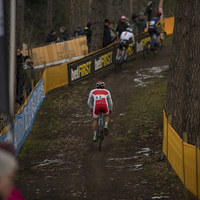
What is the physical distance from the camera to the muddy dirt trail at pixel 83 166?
965 cm

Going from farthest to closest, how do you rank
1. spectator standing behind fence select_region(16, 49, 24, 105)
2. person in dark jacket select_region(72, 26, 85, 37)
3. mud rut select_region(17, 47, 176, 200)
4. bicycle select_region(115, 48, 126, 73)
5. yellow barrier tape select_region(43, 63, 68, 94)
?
1. person in dark jacket select_region(72, 26, 85, 37)
2. bicycle select_region(115, 48, 126, 73)
3. yellow barrier tape select_region(43, 63, 68, 94)
4. spectator standing behind fence select_region(16, 49, 24, 105)
5. mud rut select_region(17, 47, 176, 200)

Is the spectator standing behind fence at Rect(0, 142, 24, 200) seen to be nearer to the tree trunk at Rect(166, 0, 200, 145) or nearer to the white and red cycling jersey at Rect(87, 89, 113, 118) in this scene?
the tree trunk at Rect(166, 0, 200, 145)

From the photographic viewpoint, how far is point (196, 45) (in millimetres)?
10664

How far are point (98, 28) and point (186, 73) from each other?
13750mm

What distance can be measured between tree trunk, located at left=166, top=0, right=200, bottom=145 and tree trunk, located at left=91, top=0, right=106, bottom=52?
1244 centimetres

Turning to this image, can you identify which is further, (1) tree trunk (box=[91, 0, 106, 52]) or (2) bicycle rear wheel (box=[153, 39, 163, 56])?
(1) tree trunk (box=[91, 0, 106, 52])

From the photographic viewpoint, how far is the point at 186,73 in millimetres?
10875

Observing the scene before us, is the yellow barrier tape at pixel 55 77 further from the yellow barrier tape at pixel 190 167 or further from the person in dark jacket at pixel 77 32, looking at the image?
the yellow barrier tape at pixel 190 167

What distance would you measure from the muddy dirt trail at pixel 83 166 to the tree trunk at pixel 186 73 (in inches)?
64.4

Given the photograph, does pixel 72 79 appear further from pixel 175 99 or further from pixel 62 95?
pixel 175 99

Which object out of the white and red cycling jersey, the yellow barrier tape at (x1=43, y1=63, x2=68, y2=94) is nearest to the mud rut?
the white and red cycling jersey

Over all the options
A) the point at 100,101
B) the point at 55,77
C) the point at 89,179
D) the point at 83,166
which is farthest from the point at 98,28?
the point at 89,179

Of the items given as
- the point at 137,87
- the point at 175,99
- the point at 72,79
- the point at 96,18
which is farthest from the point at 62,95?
the point at 175,99

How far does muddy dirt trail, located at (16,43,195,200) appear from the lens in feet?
31.7
